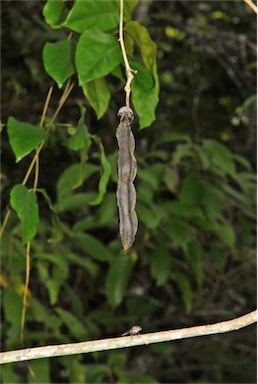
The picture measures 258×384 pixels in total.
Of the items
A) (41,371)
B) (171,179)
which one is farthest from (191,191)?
(41,371)

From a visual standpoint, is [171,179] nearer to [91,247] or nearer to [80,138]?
[91,247]

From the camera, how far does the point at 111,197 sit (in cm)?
119

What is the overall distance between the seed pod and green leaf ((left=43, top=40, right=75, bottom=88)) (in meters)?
0.27

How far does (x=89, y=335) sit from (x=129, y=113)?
3.14ft

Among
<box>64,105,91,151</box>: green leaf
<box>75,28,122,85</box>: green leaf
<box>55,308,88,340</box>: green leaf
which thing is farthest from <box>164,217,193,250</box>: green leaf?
<box>75,28,122,85</box>: green leaf

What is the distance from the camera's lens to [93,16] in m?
0.64

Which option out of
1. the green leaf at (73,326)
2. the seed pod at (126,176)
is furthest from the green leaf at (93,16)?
the green leaf at (73,326)

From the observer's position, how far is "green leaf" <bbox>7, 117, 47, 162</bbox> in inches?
26.6

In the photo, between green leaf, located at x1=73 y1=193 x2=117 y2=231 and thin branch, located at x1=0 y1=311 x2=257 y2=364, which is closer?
thin branch, located at x1=0 y1=311 x2=257 y2=364

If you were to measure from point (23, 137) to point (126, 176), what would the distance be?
0.30 meters

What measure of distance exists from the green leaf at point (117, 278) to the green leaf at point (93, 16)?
2.20 feet

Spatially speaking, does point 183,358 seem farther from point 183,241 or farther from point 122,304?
point 183,241

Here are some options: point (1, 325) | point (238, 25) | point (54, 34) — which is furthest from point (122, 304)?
point (238, 25)

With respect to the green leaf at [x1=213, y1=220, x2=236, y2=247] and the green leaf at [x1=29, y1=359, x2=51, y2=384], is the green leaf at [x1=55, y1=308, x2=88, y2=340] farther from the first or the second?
the green leaf at [x1=213, y1=220, x2=236, y2=247]
